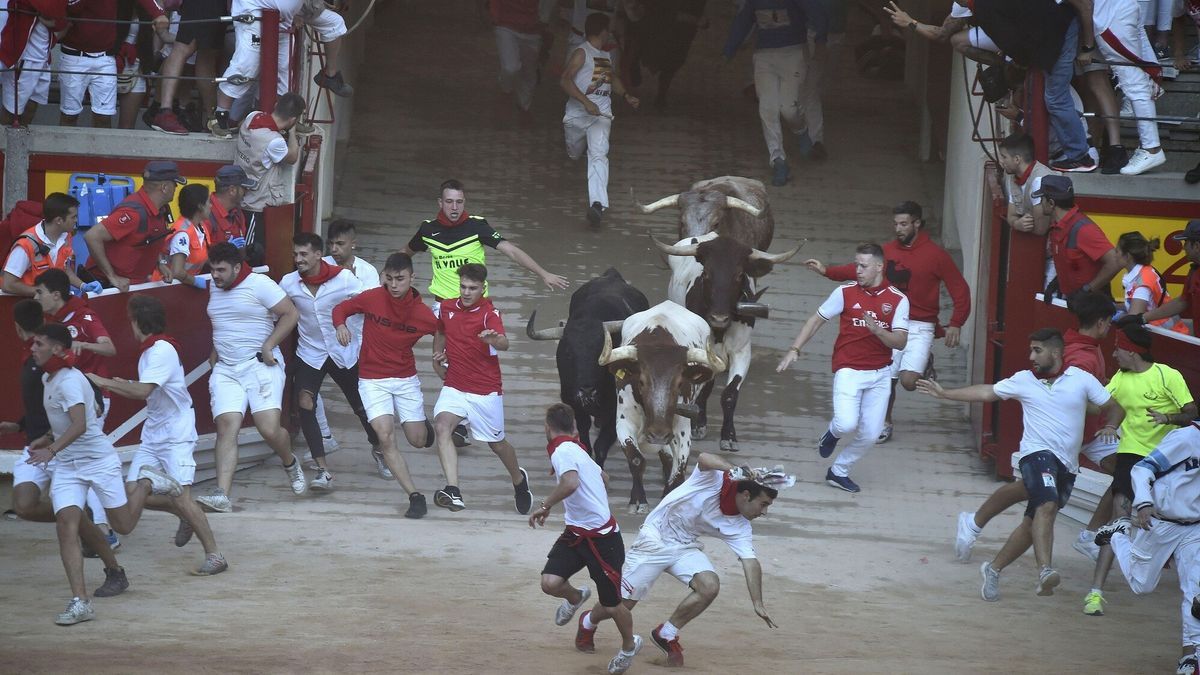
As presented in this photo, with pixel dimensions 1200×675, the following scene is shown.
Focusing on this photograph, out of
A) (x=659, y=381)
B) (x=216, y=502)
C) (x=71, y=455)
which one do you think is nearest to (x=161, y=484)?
(x=71, y=455)

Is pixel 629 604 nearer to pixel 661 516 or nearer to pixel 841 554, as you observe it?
pixel 661 516

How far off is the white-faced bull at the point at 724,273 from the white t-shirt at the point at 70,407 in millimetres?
Answer: 4755

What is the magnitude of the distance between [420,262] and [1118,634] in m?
8.34

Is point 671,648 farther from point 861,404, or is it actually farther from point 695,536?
point 861,404

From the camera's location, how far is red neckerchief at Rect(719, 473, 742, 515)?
843 cm

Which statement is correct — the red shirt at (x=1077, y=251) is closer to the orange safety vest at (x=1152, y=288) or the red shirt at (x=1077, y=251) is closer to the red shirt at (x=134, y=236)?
the orange safety vest at (x=1152, y=288)

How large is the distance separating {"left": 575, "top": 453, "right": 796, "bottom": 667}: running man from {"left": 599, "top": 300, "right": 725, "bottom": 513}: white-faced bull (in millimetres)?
2493

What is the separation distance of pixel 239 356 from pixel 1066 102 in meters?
6.19

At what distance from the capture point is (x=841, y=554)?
35.7 feet

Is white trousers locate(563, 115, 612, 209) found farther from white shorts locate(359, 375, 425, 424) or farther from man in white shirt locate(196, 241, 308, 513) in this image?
man in white shirt locate(196, 241, 308, 513)

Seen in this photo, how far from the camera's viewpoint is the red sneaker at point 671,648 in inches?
329

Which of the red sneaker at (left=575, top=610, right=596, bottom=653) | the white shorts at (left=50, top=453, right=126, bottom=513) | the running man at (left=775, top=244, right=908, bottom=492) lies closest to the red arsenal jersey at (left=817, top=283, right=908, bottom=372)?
the running man at (left=775, top=244, right=908, bottom=492)

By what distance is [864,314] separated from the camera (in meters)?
11.9

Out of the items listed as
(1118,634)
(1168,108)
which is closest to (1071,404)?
(1118,634)
